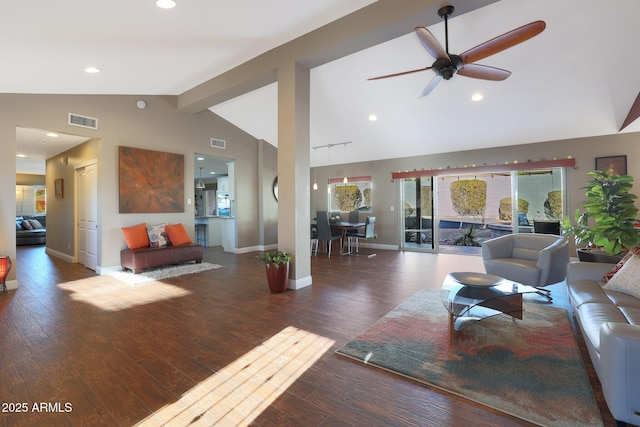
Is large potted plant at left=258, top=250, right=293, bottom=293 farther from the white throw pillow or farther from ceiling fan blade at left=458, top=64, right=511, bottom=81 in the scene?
the white throw pillow

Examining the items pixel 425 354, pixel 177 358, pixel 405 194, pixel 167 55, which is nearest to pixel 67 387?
pixel 177 358

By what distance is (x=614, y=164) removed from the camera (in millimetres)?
5574

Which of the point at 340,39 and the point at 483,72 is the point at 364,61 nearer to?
the point at 340,39

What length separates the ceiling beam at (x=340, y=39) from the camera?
303cm

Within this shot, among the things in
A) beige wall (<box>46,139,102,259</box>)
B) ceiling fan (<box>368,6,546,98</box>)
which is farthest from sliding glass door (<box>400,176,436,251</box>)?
beige wall (<box>46,139,102,259</box>)

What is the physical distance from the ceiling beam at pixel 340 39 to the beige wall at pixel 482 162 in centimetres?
446

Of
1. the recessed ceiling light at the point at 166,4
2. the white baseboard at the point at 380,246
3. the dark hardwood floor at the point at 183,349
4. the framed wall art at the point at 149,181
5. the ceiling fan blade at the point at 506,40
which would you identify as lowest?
the dark hardwood floor at the point at 183,349

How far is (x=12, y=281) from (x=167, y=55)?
379 centimetres

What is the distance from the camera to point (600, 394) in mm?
1739

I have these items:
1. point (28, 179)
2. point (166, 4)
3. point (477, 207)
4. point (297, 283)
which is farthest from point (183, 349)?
point (28, 179)

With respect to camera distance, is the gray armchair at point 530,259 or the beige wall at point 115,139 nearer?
the gray armchair at point 530,259

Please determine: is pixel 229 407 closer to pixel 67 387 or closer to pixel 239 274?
pixel 67 387

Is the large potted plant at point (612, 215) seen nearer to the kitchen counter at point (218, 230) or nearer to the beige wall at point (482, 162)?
the beige wall at point (482, 162)

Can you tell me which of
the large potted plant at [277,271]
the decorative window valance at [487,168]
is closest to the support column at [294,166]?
the large potted plant at [277,271]
